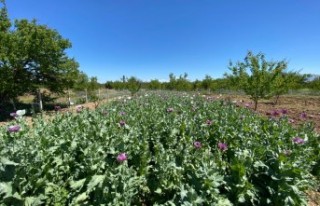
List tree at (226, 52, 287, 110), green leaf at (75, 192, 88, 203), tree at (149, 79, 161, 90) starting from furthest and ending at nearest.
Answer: tree at (149, 79, 161, 90)
tree at (226, 52, 287, 110)
green leaf at (75, 192, 88, 203)

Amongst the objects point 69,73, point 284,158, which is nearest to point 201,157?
point 284,158

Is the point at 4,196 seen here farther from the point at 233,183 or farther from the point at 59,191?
the point at 233,183

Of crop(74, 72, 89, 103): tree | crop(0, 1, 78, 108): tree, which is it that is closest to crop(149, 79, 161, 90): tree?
crop(74, 72, 89, 103): tree

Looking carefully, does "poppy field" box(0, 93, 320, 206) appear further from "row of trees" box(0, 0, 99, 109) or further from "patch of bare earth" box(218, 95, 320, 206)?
"row of trees" box(0, 0, 99, 109)

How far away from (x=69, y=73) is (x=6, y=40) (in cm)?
685

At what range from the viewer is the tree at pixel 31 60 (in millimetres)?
18000

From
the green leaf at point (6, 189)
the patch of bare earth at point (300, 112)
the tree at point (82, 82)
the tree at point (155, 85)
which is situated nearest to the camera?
the green leaf at point (6, 189)

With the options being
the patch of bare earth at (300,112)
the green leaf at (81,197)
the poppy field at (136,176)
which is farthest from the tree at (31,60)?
the green leaf at (81,197)

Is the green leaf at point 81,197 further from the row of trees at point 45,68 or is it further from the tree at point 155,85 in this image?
the tree at point 155,85

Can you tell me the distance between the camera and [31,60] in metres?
21.7

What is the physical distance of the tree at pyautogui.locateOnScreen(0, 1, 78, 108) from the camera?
59.1ft

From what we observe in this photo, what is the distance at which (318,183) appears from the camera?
576 centimetres

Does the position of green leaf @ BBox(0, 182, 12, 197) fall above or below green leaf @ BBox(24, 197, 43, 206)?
above

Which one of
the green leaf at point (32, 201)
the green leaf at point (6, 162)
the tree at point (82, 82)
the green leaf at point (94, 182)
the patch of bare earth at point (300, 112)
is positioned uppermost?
the tree at point (82, 82)
